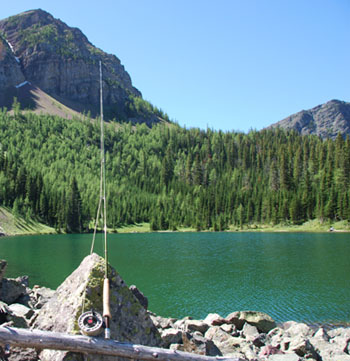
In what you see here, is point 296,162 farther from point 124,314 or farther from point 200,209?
point 124,314

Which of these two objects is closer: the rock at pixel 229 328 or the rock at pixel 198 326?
the rock at pixel 198 326

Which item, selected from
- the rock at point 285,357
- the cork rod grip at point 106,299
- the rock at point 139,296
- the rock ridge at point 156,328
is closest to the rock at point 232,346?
the rock ridge at point 156,328

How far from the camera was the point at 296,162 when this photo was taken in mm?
193750

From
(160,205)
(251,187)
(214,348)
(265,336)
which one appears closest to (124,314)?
(214,348)

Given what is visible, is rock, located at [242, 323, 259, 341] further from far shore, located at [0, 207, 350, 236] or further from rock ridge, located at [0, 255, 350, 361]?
far shore, located at [0, 207, 350, 236]

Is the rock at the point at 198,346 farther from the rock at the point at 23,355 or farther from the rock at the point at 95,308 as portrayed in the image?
the rock at the point at 23,355

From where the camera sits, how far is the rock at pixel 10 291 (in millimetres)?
18188

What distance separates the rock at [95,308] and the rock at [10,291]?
1112 centimetres

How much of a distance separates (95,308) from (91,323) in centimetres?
57

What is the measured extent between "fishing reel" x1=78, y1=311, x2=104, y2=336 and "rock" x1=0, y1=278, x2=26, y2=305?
12685 millimetres

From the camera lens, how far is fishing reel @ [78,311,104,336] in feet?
24.6

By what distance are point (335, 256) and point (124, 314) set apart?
54757 millimetres

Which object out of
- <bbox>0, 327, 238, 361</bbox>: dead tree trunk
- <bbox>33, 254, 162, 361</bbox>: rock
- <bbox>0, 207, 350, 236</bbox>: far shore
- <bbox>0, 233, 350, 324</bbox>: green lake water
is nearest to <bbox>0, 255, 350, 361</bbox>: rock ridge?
<bbox>33, 254, 162, 361</bbox>: rock

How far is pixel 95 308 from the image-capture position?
8.22m
